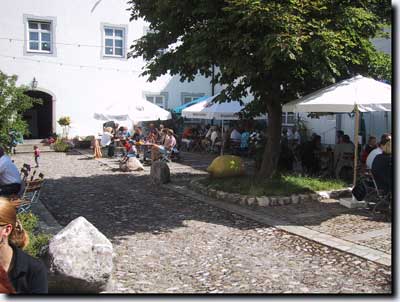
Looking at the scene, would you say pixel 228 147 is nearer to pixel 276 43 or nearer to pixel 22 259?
pixel 276 43

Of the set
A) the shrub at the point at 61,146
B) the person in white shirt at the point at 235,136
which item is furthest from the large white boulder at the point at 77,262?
the shrub at the point at 61,146

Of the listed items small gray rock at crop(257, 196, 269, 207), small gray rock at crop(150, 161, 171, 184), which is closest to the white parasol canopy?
small gray rock at crop(150, 161, 171, 184)

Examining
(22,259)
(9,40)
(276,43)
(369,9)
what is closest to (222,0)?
(276,43)

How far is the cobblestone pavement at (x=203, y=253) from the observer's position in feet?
16.0

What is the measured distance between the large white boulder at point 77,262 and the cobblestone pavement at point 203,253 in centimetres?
34

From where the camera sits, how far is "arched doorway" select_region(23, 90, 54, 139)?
24062 millimetres

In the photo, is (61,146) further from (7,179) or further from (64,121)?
(7,179)

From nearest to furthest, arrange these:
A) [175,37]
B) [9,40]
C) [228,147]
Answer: [175,37], [228,147], [9,40]

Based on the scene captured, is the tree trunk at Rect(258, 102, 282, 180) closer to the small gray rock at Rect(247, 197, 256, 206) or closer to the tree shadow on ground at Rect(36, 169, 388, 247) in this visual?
the small gray rock at Rect(247, 197, 256, 206)

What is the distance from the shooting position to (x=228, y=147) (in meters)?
18.1

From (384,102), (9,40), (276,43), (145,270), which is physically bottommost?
(145,270)

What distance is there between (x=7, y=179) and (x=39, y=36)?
693 inches

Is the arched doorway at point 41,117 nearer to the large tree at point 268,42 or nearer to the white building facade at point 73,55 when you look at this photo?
the white building facade at point 73,55

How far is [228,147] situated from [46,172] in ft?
23.3
